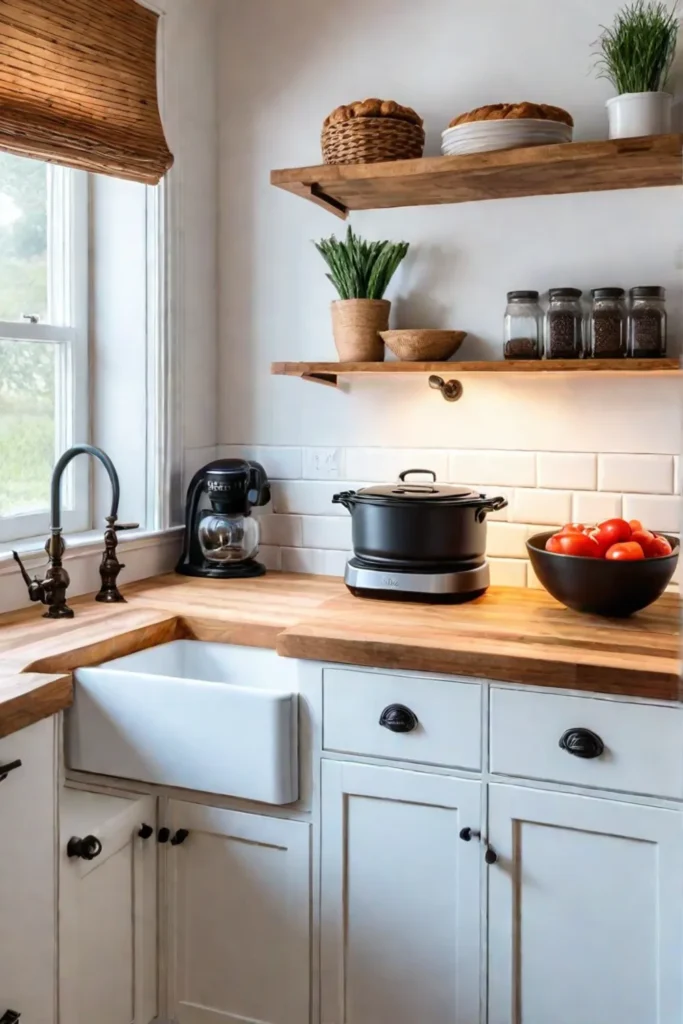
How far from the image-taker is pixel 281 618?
2074mm

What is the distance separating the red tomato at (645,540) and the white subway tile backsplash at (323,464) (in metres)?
0.91

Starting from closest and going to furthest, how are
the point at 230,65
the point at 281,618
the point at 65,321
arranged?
the point at 281,618 < the point at 65,321 < the point at 230,65

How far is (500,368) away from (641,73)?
0.70 m

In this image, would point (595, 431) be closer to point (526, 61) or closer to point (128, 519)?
point (526, 61)

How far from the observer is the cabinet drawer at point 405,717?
5.71ft

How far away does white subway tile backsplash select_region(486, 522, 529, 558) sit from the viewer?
7.92ft

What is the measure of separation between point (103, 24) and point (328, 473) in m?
1.24

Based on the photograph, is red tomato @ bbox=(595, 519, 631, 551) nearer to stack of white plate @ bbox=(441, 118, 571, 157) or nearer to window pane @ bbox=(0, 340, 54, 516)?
stack of white plate @ bbox=(441, 118, 571, 157)

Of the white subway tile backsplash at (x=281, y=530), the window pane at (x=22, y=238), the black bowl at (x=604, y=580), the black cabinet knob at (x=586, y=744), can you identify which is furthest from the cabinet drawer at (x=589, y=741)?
the window pane at (x=22, y=238)

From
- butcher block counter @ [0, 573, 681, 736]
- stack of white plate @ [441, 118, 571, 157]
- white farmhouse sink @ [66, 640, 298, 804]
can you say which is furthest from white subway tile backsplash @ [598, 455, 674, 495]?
white farmhouse sink @ [66, 640, 298, 804]

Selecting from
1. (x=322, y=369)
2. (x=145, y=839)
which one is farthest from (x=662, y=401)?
(x=145, y=839)

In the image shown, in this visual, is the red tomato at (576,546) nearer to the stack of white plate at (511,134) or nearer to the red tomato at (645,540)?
the red tomato at (645,540)

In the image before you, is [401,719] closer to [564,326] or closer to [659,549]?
[659,549]

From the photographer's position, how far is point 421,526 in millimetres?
2098
